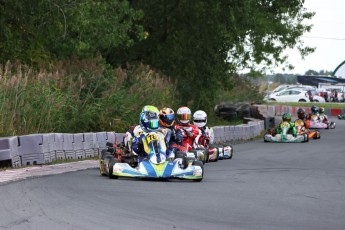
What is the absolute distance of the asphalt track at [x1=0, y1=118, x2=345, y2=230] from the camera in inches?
363

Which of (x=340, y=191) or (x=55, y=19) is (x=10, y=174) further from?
(x=55, y=19)

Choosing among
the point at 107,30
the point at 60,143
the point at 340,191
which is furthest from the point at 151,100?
the point at 340,191

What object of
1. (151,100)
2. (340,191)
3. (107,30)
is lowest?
(340,191)

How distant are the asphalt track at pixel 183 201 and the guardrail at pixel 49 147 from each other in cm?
117

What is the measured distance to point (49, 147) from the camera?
1648 cm

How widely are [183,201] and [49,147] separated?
5763 millimetres

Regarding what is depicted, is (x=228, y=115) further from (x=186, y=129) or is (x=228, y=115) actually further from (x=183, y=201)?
(x=183, y=201)

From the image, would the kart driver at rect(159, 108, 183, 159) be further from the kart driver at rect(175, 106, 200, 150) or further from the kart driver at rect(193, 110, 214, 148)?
the kart driver at rect(193, 110, 214, 148)

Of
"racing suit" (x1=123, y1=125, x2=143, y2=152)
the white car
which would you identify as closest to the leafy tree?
"racing suit" (x1=123, y1=125, x2=143, y2=152)

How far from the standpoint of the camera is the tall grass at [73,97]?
1792cm

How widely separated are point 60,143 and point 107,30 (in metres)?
9.46

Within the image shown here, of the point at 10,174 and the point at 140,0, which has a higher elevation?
the point at 140,0

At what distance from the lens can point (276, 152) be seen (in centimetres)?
2334

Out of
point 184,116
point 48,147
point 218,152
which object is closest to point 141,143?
point 48,147
